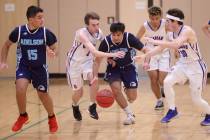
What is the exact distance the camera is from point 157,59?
27.8 feet

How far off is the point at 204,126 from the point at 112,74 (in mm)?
1522

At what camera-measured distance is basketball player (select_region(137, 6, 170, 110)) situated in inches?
329

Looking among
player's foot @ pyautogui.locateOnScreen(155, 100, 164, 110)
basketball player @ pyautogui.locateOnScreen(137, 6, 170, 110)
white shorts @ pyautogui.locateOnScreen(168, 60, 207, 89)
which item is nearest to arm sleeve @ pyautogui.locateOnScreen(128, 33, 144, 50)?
white shorts @ pyautogui.locateOnScreen(168, 60, 207, 89)

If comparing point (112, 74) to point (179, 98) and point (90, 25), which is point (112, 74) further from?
point (179, 98)

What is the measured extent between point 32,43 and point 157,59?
276 cm

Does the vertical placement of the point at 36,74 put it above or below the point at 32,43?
below

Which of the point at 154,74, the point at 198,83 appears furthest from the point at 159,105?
the point at 198,83

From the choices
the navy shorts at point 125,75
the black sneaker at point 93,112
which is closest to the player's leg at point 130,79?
the navy shorts at point 125,75

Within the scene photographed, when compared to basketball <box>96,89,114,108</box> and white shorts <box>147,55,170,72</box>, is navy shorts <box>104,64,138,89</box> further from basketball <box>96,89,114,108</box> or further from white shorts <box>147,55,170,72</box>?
white shorts <box>147,55,170,72</box>

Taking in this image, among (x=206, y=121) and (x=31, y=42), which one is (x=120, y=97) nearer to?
(x=206, y=121)

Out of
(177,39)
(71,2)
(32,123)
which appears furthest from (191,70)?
(71,2)

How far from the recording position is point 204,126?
700 cm

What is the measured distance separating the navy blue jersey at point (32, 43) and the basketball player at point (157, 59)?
89.4 inches

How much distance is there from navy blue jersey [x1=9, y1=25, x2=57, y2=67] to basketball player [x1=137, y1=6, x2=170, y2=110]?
89.4 inches
